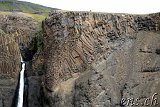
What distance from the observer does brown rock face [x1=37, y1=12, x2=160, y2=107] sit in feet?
114

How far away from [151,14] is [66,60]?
28.0 ft

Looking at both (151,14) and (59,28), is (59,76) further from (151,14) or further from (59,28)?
(151,14)

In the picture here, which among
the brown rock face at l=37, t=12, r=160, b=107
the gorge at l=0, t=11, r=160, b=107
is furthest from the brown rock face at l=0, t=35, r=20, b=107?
the brown rock face at l=37, t=12, r=160, b=107

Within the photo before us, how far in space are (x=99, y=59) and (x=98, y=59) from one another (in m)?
0.09

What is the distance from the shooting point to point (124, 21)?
37469mm

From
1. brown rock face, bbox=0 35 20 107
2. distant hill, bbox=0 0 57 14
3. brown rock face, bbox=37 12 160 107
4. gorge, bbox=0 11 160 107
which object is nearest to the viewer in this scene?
gorge, bbox=0 11 160 107

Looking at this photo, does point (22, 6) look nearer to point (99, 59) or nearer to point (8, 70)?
point (8, 70)

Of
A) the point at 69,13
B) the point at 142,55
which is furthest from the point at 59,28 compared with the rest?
the point at 142,55

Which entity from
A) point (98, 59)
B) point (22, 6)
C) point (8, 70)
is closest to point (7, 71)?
point (8, 70)

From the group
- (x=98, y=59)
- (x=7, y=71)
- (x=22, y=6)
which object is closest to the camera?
(x=98, y=59)

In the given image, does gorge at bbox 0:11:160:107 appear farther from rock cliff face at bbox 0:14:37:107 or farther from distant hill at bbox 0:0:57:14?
distant hill at bbox 0:0:57:14

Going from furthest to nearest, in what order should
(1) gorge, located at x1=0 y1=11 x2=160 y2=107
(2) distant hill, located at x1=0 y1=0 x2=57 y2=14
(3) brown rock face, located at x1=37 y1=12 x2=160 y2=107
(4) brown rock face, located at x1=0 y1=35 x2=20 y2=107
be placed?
(2) distant hill, located at x1=0 y1=0 x2=57 y2=14
(4) brown rock face, located at x1=0 y1=35 x2=20 y2=107
(3) brown rock face, located at x1=37 y1=12 x2=160 y2=107
(1) gorge, located at x1=0 y1=11 x2=160 y2=107

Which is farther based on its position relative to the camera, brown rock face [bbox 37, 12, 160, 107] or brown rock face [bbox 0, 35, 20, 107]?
brown rock face [bbox 0, 35, 20, 107]

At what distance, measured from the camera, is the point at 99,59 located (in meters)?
36.3
